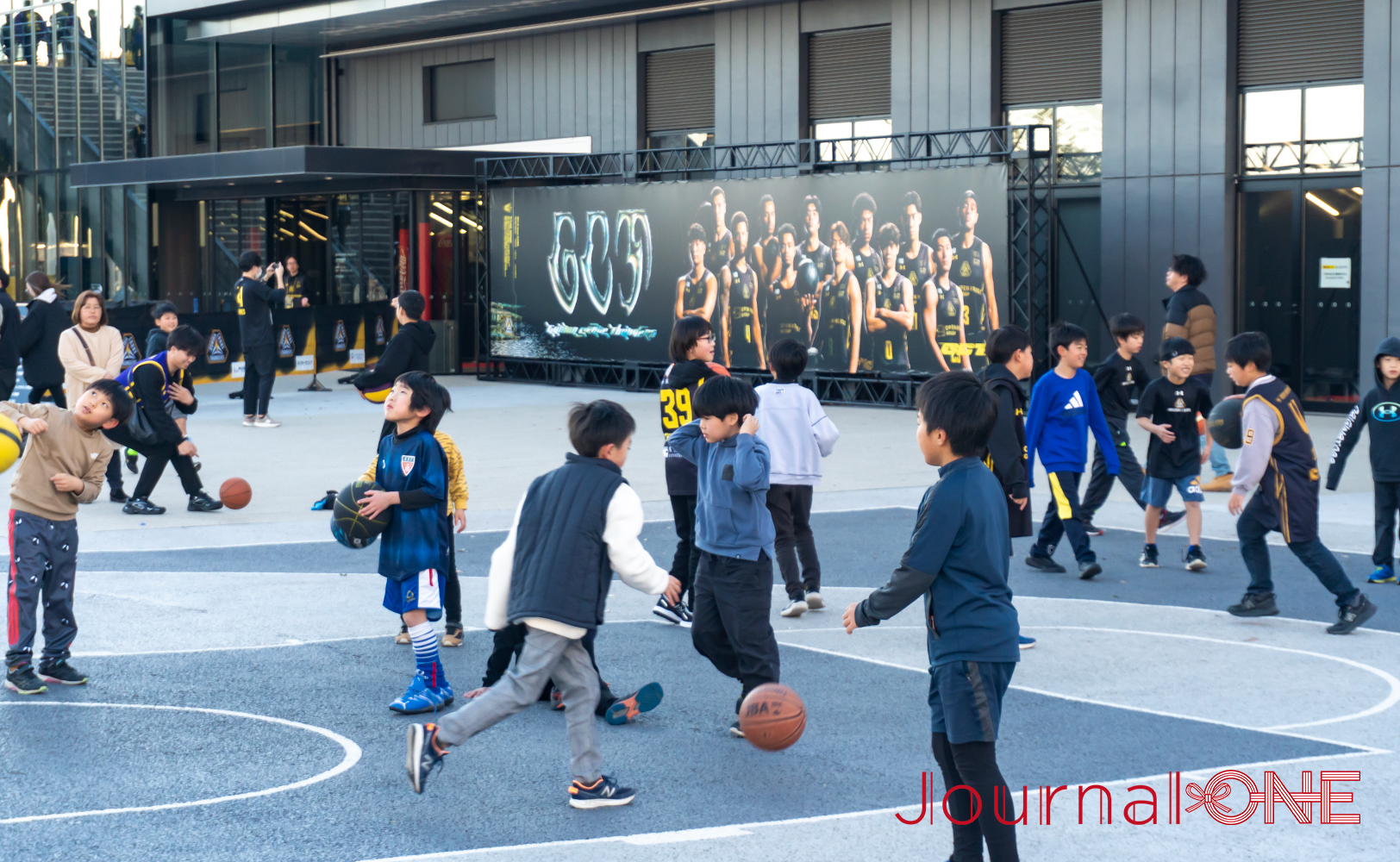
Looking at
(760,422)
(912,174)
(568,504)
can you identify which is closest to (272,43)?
(912,174)

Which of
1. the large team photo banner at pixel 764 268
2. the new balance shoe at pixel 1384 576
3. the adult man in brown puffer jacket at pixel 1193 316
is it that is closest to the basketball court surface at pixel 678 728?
the new balance shoe at pixel 1384 576

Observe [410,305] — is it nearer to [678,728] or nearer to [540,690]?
[678,728]

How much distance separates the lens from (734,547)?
249 inches

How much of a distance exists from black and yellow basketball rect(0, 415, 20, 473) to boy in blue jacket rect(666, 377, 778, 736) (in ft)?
10.3

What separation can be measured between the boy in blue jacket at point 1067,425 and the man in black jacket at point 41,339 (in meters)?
9.40

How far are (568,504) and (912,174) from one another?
50.8 feet

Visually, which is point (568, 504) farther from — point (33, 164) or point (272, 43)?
point (33, 164)

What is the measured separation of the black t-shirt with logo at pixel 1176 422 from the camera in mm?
10117

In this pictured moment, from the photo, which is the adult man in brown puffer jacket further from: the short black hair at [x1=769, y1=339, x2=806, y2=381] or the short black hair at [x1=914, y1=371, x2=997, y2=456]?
the short black hair at [x1=914, y1=371, x2=997, y2=456]

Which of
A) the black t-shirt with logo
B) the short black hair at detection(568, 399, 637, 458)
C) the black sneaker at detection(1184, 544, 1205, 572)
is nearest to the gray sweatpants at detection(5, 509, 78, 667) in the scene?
the short black hair at detection(568, 399, 637, 458)

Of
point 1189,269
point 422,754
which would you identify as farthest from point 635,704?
point 1189,269

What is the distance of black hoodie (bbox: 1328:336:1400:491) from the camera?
31.4 feet

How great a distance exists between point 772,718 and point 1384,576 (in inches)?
231

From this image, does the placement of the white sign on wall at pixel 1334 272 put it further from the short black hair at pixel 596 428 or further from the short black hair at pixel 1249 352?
the short black hair at pixel 596 428
